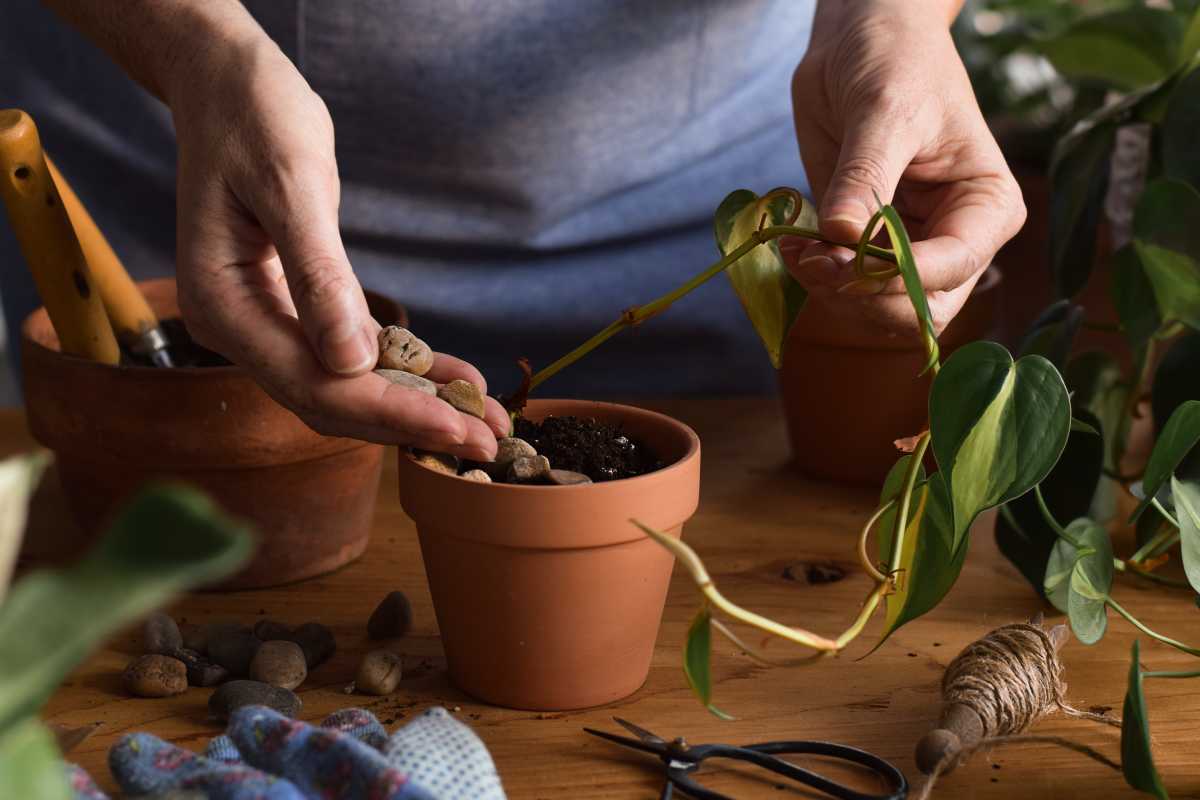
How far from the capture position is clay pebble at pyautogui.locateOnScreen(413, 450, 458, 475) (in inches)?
23.9

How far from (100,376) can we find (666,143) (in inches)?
23.4

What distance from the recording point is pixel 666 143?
1.15 meters

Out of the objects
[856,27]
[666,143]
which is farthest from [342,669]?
[666,143]

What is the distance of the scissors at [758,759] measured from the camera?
1.77ft

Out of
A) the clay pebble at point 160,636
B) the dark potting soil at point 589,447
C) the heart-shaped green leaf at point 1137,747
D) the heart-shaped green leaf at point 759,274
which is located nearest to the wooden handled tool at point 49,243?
the clay pebble at point 160,636

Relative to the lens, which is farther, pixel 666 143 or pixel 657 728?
pixel 666 143

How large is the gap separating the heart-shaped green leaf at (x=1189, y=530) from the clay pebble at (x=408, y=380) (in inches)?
14.8

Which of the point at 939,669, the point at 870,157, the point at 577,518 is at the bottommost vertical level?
the point at 939,669

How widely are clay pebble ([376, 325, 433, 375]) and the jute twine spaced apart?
1.03ft

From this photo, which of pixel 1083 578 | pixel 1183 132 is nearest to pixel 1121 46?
pixel 1183 132

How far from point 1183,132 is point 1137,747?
531mm

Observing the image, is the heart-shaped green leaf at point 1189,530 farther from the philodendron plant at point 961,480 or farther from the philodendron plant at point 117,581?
the philodendron plant at point 117,581

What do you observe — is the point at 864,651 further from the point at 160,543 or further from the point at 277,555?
the point at 160,543

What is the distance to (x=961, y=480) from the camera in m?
0.56
